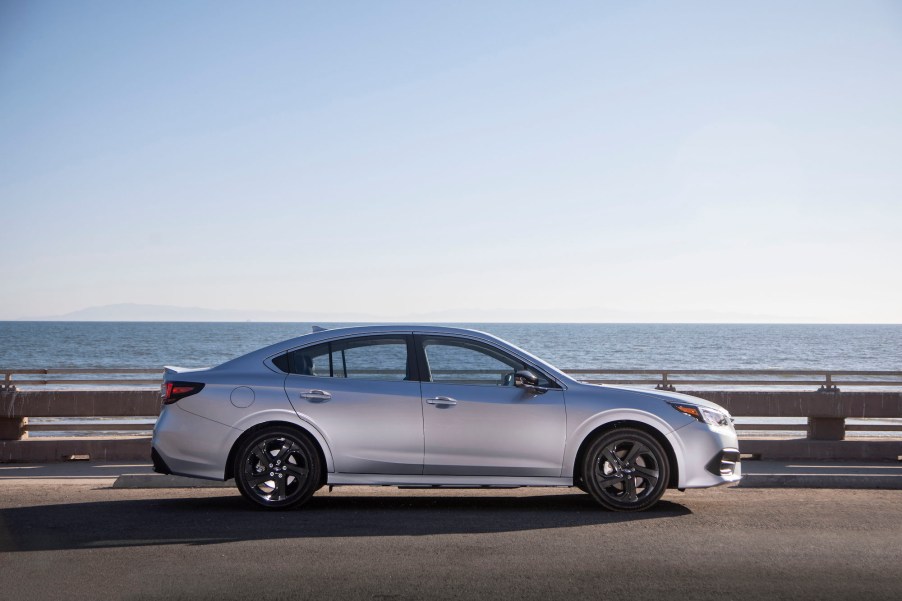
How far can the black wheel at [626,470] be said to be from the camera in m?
7.67

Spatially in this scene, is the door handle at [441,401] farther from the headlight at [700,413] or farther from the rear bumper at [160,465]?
the rear bumper at [160,465]

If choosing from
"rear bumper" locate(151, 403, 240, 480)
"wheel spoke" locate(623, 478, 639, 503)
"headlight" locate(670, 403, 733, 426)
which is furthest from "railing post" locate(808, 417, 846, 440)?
"rear bumper" locate(151, 403, 240, 480)

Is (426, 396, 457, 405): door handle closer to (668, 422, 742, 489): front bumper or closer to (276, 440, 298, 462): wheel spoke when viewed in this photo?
(276, 440, 298, 462): wheel spoke

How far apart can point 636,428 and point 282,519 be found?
296 centimetres

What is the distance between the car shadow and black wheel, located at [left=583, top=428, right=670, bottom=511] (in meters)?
0.14

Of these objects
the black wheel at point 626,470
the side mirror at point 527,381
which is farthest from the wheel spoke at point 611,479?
the side mirror at point 527,381

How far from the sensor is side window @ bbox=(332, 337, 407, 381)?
7.95 metres

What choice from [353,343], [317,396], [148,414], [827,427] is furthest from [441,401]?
[827,427]

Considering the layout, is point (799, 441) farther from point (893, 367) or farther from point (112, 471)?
point (893, 367)

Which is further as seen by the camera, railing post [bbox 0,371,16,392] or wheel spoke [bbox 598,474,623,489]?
railing post [bbox 0,371,16,392]

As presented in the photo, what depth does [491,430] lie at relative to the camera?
7664mm

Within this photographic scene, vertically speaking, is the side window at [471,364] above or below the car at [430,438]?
above

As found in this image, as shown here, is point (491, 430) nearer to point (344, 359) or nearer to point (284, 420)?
point (344, 359)

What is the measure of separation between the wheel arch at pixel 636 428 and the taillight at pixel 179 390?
3184 millimetres
